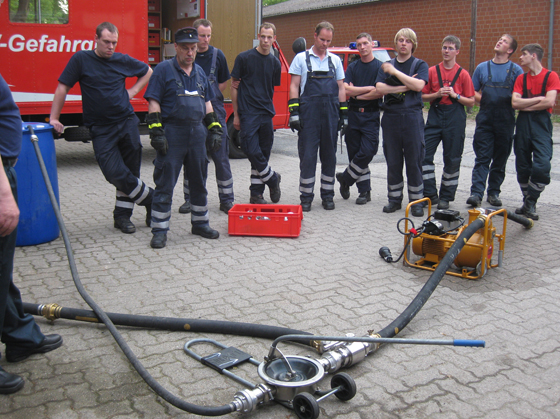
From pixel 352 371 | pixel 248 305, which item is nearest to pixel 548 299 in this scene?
pixel 352 371

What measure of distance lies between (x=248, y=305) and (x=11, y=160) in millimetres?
1957

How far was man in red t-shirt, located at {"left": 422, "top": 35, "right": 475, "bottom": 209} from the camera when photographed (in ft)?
23.4

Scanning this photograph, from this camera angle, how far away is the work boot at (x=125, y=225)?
6160mm

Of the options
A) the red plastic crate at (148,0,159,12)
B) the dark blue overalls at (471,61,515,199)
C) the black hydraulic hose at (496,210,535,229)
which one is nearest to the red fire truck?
the red plastic crate at (148,0,159,12)

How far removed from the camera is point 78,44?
9258 millimetres

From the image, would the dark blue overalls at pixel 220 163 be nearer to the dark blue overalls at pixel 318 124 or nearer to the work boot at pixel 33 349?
the dark blue overalls at pixel 318 124

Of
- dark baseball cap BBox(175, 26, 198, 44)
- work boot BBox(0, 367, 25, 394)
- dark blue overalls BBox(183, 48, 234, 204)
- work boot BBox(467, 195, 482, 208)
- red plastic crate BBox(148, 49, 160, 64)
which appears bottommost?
work boot BBox(0, 367, 25, 394)

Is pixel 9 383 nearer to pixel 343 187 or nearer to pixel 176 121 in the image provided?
pixel 176 121

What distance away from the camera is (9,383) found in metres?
3.07

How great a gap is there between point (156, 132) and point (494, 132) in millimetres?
4402

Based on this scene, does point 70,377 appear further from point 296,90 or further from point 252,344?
point 296,90

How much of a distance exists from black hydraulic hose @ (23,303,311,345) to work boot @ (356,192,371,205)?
13.8 feet

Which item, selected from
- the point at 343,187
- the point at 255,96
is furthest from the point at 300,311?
the point at 343,187

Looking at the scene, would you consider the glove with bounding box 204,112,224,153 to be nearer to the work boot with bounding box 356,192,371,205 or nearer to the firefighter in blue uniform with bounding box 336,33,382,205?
the firefighter in blue uniform with bounding box 336,33,382,205
